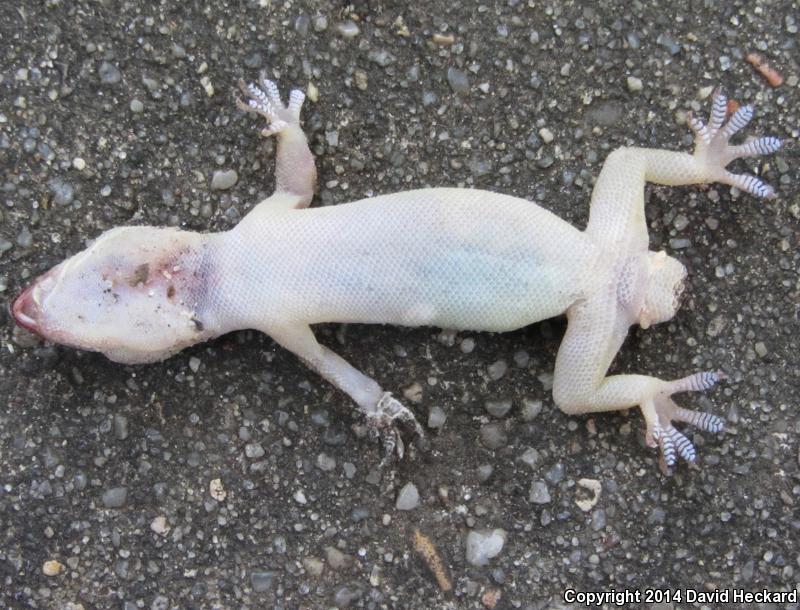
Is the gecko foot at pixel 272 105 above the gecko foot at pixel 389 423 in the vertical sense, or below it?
above

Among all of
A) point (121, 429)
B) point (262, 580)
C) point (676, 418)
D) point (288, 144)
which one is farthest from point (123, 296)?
point (676, 418)

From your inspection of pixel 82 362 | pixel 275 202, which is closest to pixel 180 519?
pixel 82 362

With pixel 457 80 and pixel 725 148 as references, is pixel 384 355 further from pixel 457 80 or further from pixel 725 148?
pixel 725 148

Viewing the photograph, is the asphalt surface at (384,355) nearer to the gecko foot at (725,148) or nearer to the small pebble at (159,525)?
A: the small pebble at (159,525)

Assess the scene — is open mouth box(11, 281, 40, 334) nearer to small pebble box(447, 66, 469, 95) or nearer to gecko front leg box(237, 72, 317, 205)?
gecko front leg box(237, 72, 317, 205)

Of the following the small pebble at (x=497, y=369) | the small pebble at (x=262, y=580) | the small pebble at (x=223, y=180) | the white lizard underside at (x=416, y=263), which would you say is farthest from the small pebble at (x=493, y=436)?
the small pebble at (x=223, y=180)

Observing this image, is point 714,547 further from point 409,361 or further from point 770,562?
point 409,361
